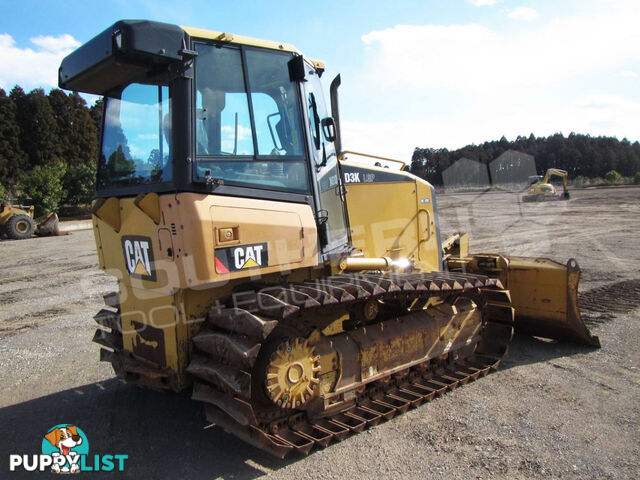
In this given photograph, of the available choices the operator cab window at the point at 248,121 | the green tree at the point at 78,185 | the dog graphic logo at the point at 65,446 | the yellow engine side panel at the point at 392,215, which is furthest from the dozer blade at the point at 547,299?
the green tree at the point at 78,185

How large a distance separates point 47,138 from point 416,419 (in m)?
46.2

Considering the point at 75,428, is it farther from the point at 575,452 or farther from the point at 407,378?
the point at 575,452

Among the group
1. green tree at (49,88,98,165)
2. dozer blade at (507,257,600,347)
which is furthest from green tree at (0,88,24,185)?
dozer blade at (507,257,600,347)

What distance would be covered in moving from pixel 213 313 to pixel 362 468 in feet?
5.24

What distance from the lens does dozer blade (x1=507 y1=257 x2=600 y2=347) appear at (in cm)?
587

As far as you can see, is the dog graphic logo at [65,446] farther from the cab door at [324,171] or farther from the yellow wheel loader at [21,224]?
the yellow wheel loader at [21,224]

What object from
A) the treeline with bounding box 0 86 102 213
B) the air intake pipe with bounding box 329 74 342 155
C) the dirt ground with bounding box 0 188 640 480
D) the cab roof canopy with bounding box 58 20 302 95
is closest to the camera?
the cab roof canopy with bounding box 58 20 302 95

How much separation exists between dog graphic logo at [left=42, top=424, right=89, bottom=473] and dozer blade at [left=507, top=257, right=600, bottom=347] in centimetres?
537

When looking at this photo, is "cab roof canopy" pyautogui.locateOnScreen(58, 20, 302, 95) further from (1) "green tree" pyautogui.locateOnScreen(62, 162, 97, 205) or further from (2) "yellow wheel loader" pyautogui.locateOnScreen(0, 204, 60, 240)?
(1) "green tree" pyautogui.locateOnScreen(62, 162, 97, 205)

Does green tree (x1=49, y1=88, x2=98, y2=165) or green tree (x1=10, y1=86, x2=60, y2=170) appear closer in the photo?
green tree (x1=10, y1=86, x2=60, y2=170)

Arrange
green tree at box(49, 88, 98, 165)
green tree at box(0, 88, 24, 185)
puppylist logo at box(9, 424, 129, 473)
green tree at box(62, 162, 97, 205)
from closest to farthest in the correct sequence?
puppylist logo at box(9, 424, 129, 473), green tree at box(62, 162, 97, 205), green tree at box(0, 88, 24, 185), green tree at box(49, 88, 98, 165)

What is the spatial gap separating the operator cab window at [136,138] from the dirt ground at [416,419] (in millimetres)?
2194

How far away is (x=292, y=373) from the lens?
3557mm

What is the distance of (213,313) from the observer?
3.43m
